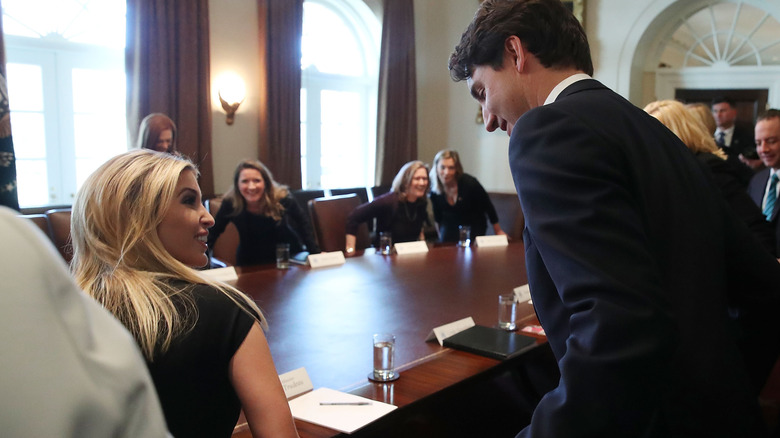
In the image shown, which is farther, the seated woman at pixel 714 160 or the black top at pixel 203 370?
the seated woman at pixel 714 160

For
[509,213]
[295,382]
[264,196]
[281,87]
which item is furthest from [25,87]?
[295,382]

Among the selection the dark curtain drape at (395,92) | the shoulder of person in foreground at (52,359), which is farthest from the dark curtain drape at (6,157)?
the dark curtain drape at (395,92)

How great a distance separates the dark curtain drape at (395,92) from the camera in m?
7.11

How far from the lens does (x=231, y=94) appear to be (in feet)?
18.8

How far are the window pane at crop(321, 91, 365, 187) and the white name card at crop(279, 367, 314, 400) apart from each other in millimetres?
5513

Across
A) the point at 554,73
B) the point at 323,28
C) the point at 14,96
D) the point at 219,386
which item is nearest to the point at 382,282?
the point at 219,386

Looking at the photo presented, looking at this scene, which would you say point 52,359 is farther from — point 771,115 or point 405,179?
point 405,179

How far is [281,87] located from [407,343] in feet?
14.4

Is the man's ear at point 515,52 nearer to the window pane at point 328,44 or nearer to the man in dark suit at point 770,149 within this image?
the man in dark suit at point 770,149

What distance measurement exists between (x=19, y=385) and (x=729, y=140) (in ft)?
20.4

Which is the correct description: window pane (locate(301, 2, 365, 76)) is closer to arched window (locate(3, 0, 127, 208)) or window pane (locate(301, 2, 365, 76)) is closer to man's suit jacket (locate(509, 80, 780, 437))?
arched window (locate(3, 0, 127, 208))

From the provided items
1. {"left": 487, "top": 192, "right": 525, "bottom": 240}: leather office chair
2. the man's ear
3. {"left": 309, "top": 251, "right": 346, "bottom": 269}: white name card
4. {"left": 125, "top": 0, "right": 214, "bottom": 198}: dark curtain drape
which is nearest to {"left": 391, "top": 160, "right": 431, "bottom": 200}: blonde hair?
{"left": 487, "top": 192, "right": 525, "bottom": 240}: leather office chair

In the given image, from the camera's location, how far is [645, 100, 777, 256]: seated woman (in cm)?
258

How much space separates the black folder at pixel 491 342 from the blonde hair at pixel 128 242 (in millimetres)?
850
